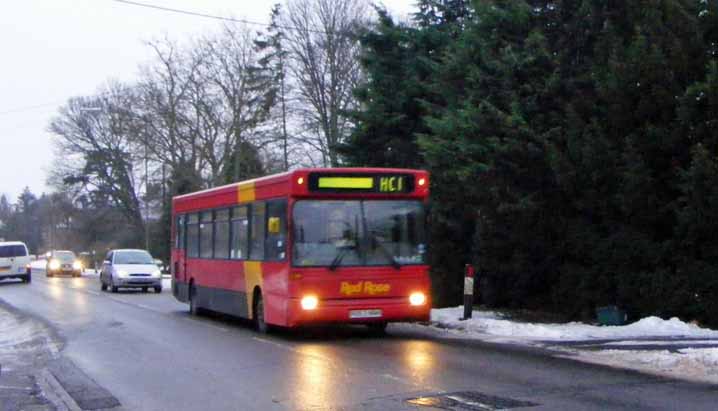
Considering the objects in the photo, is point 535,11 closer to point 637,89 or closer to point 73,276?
point 637,89

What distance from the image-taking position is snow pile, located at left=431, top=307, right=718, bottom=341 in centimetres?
1614

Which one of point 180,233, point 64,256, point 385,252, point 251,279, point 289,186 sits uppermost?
point 289,186

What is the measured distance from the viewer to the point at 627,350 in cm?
1420

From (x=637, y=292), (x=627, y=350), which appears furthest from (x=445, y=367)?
(x=637, y=292)

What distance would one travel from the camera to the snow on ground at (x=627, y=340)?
41.0ft

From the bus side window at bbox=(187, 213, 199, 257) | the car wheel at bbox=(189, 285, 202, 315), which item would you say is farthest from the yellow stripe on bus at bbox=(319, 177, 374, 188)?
the car wheel at bbox=(189, 285, 202, 315)

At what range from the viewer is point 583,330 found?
1725 centimetres

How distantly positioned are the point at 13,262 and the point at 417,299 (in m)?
36.2

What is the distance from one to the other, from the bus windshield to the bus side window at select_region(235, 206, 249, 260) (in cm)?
282

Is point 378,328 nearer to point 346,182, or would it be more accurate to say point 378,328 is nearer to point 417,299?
point 417,299

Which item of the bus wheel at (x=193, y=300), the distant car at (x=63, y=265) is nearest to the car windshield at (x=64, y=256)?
the distant car at (x=63, y=265)

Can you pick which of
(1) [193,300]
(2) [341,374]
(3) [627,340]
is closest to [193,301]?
(1) [193,300]

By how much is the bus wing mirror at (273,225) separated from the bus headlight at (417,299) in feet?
8.43

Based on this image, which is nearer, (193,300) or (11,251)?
(193,300)
